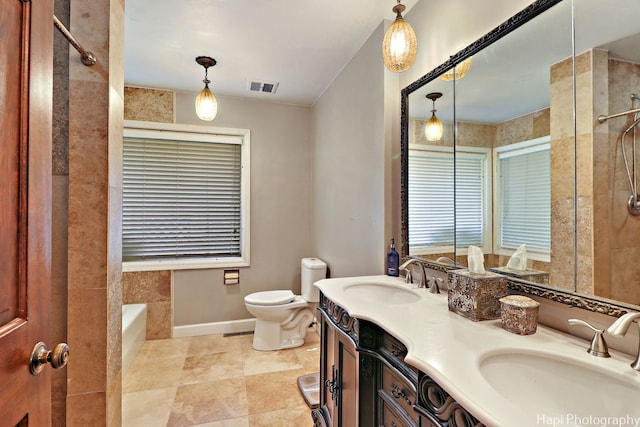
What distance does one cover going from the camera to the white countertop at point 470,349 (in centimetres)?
64

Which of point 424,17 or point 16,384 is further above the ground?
point 424,17

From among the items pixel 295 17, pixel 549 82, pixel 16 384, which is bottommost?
pixel 16 384

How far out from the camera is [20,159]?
715 mm

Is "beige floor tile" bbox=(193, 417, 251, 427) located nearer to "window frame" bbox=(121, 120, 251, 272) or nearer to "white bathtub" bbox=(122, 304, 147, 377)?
"white bathtub" bbox=(122, 304, 147, 377)

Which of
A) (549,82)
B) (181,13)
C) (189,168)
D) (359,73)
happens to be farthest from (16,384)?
(189,168)

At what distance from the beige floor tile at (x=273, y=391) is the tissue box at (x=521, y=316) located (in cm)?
157

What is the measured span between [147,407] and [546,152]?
8.64 feet

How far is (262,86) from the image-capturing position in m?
3.05

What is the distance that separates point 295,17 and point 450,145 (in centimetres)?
127

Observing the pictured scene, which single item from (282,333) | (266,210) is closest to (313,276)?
(282,333)

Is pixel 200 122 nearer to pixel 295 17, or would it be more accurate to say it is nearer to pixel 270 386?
pixel 295 17

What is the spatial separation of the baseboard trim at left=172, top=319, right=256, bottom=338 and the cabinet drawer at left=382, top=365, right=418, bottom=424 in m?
2.49

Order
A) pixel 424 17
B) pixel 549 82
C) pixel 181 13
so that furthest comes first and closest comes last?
pixel 181 13
pixel 424 17
pixel 549 82
